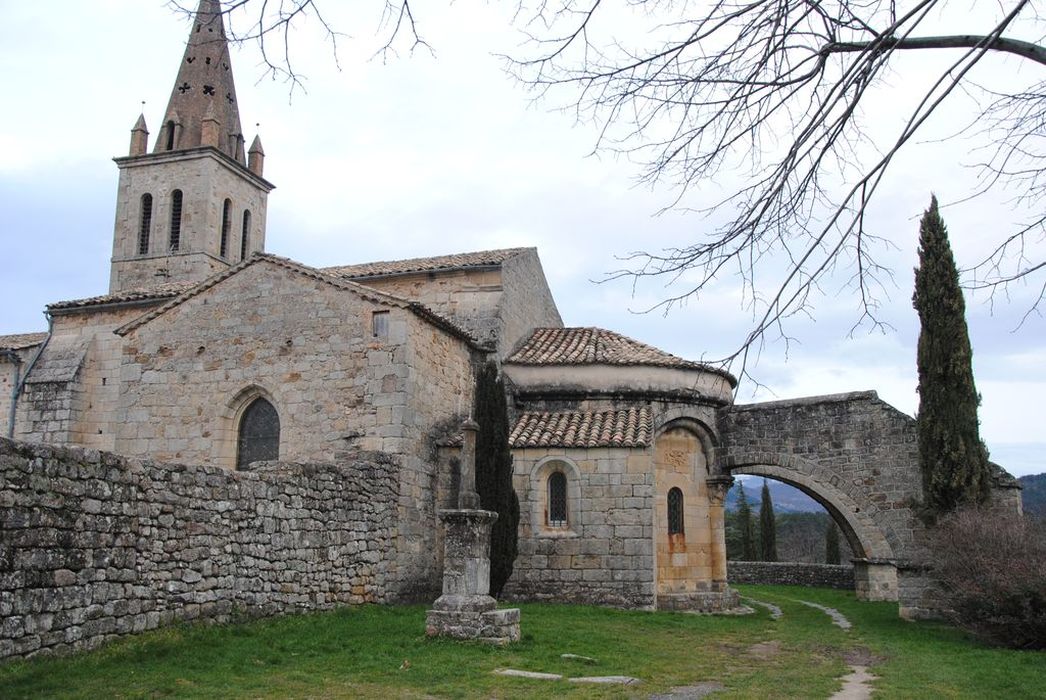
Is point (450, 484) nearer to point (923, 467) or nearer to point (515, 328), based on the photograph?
point (515, 328)

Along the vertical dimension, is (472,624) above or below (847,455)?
below

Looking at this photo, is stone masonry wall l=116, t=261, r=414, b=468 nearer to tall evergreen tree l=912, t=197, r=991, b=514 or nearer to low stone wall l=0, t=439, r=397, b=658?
low stone wall l=0, t=439, r=397, b=658

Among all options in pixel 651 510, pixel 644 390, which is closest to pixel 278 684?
pixel 651 510

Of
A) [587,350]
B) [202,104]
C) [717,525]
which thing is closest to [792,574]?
[717,525]

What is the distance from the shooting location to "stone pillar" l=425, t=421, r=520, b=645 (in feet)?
34.2

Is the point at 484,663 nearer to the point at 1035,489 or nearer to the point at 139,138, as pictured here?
the point at 139,138

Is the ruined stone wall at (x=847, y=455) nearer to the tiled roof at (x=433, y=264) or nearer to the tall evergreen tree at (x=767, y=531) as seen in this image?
the tiled roof at (x=433, y=264)

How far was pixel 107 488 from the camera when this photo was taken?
8.29m

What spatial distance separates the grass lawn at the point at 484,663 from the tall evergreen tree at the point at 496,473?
1994 mm

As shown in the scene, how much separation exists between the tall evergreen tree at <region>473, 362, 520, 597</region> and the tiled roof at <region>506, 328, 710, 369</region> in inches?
107

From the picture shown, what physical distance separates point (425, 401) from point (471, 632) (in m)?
5.77

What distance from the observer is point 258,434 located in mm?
15695

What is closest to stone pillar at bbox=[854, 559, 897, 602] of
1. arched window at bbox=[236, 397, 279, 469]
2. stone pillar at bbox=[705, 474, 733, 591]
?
stone pillar at bbox=[705, 474, 733, 591]

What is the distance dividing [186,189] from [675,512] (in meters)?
22.1
